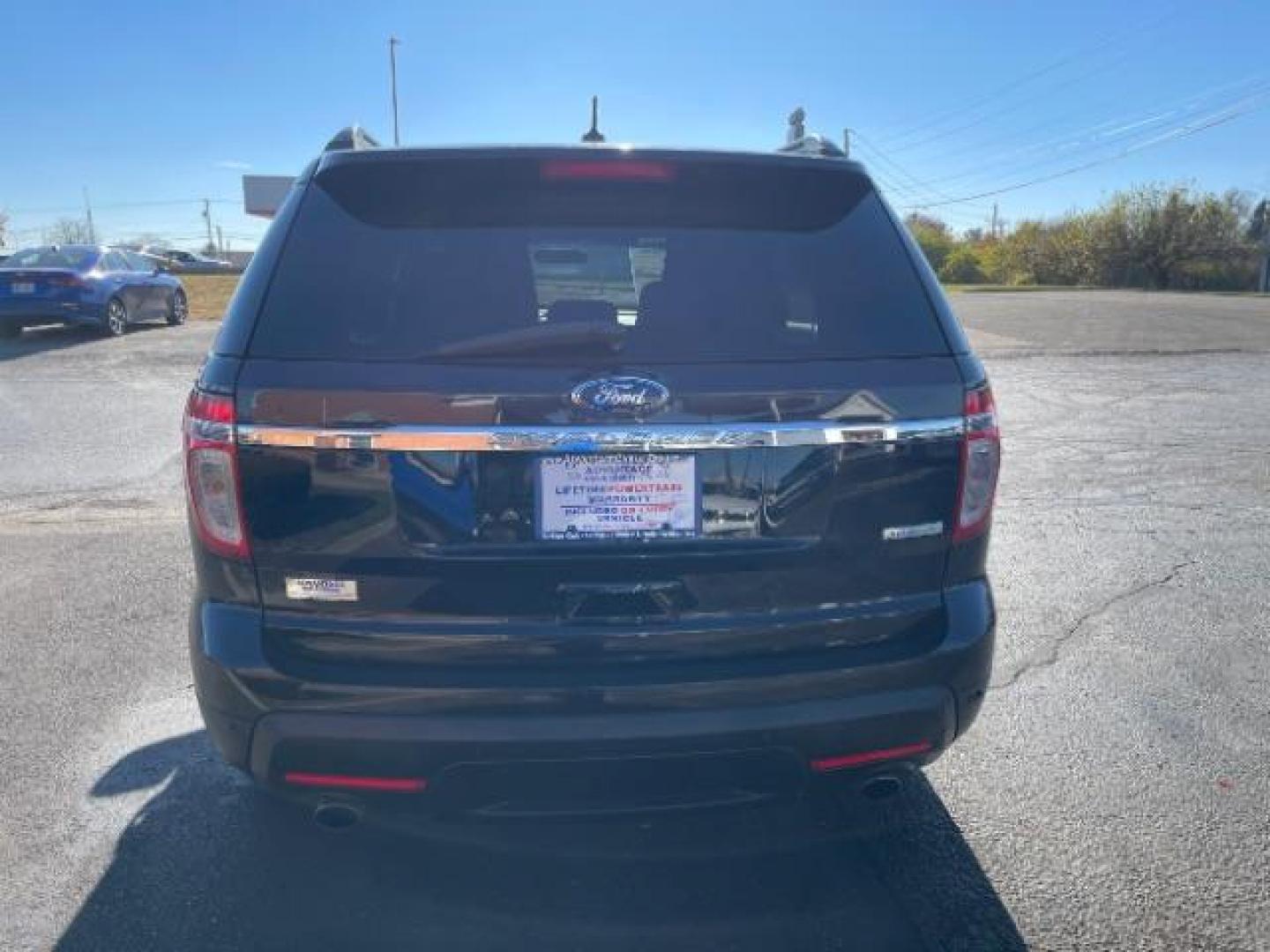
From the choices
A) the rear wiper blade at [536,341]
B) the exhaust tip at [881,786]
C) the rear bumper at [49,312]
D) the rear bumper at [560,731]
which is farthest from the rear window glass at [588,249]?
the rear bumper at [49,312]

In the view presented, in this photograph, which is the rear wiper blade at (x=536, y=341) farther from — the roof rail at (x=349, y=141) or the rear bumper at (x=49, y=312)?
the rear bumper at (x=49, y=312)

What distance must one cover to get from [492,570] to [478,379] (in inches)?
16.5

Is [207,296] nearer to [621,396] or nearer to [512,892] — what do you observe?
[512,892]

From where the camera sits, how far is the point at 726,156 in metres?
2.47

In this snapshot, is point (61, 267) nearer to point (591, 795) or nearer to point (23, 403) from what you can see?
point (23, 403)

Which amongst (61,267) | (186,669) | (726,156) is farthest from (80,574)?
(61,267)

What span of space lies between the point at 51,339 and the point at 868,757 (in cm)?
1706

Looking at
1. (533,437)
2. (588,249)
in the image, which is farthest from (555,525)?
(588,249)

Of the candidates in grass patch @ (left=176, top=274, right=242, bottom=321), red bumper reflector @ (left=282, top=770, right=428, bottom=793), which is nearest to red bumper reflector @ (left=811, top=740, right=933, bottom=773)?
red bumper reflector @ (left=282, top=770, right=428, bottom=793)

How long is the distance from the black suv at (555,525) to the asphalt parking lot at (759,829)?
48cm

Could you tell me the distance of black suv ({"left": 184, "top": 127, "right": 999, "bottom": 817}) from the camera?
81.0 inches

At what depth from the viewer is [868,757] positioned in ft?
7.36

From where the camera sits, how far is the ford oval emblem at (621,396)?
2037mm

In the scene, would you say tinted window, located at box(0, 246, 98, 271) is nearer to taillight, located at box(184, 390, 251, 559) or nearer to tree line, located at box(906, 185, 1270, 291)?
taillight, located at box(184, 390, 251, 559)
